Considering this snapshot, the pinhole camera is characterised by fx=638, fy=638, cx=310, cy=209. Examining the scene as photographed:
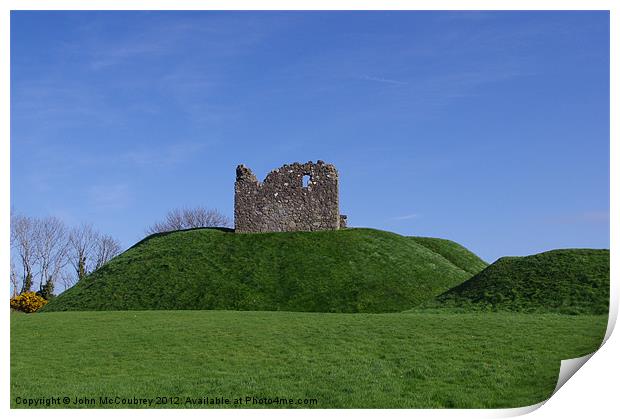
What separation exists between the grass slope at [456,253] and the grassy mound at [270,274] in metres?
0.61

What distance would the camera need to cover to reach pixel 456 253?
2339 inches

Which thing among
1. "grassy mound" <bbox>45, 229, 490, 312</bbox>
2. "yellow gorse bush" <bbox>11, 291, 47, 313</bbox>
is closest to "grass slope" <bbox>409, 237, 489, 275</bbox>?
"grassy mound" <bbox>45, 229, 490, 312</bbox>

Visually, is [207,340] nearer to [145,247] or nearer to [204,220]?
[145,247]

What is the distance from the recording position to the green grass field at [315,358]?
17.5m

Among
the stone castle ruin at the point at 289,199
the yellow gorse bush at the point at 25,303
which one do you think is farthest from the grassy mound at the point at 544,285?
the yellow gorse bush at the point at 25,303

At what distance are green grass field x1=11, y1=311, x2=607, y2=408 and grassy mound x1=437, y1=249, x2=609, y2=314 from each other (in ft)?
8.80

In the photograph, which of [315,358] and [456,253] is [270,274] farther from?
[315,358]

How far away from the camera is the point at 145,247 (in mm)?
53625

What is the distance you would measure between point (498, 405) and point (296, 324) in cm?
1319

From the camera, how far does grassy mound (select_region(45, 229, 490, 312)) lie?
41250 mm

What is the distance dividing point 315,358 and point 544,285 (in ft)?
61.3

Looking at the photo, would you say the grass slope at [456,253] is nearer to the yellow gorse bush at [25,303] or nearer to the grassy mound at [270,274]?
the grassy mound at [270,274]

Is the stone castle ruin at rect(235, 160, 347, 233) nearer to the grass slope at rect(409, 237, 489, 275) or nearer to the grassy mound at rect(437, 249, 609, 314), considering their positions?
the grass slope at rect(409, 237, 489, 275)

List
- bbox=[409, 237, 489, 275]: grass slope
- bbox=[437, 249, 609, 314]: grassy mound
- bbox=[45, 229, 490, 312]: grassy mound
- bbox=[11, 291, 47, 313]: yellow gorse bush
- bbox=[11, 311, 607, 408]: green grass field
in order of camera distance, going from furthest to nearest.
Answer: bbox=[409, 237, 489, 275]: grass slope
bbox=[11, 291, 47, 313]: yellow gorse bush
bbox=[45, 229, 490, 312]: grassy mound
bbox=[437, 249, 609, 314]: grassy mound
bbox=[11, 311, 607, 408]: green grass field
